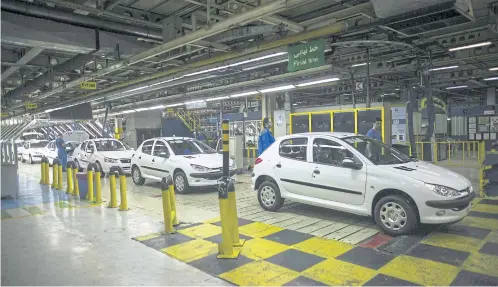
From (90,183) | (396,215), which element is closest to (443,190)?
(396,215)

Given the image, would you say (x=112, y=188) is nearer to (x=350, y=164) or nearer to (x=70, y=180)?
(x=70, y=180)

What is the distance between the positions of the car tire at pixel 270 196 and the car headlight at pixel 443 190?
2672 mm

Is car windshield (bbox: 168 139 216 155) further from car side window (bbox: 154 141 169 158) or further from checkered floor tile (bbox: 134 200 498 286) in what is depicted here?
checkered floor tile (bbox: 134 200 498 286)

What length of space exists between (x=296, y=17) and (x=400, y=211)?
416 cm

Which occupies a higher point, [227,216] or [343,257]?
[227,216]

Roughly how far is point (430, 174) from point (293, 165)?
7.33 feet

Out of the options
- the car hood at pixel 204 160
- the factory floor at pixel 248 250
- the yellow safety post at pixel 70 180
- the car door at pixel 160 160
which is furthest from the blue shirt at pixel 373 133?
the yellow safety post at pixel 70 180

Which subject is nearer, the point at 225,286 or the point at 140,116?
the point at 225,286

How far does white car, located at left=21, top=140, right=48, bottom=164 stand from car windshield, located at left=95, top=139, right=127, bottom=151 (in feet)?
29.4

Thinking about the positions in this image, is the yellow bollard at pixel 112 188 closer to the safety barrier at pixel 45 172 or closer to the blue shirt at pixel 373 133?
the safety barrier at pixel 45 172

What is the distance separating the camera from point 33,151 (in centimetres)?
2044

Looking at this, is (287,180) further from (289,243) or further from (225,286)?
(225,286)

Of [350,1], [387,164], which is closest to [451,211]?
[387,164]

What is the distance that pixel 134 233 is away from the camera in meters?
5.58
